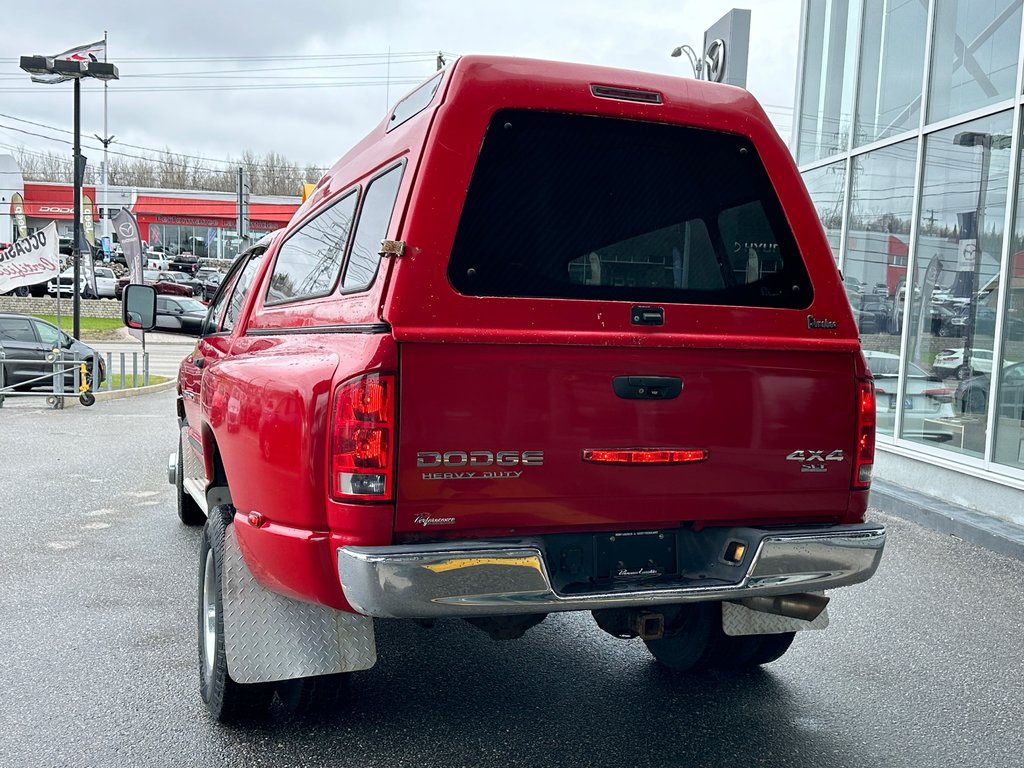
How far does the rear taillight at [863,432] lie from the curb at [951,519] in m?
4.16

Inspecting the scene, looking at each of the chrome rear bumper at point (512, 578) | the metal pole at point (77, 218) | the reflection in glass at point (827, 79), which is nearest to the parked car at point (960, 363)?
the reflection in glass at point (827, 79)

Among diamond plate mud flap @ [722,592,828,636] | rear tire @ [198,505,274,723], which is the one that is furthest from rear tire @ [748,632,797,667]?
rear tire @ [198,505,274,723]

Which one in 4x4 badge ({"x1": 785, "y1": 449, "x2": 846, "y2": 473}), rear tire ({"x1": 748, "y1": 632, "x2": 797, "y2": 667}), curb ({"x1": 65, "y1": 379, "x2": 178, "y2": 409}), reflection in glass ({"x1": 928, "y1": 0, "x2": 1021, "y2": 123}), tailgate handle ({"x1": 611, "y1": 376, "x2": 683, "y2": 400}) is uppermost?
reflection in glass ({"x1": 928, "y1": 0, "x2": 1021, "y2": 123})

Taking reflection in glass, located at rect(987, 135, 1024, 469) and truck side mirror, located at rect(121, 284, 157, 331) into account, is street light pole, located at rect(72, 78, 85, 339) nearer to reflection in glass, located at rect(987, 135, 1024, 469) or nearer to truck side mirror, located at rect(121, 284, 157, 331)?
truck side mirror, located at rect(121, 284, 157, 331)

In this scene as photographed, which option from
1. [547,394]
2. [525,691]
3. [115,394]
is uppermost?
[547,394]

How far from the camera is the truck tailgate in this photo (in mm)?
2775

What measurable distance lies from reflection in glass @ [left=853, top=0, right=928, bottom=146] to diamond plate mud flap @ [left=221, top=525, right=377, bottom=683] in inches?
342

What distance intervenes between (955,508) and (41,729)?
718cm

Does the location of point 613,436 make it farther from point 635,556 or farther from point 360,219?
point 360,219

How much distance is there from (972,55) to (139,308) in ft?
25.3

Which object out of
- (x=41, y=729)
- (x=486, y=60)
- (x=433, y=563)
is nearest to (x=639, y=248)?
(x=486, y=60)

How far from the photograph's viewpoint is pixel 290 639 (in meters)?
3.14

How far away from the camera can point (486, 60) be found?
3.06m

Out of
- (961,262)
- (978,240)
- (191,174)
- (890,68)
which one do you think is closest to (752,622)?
(978,240)
